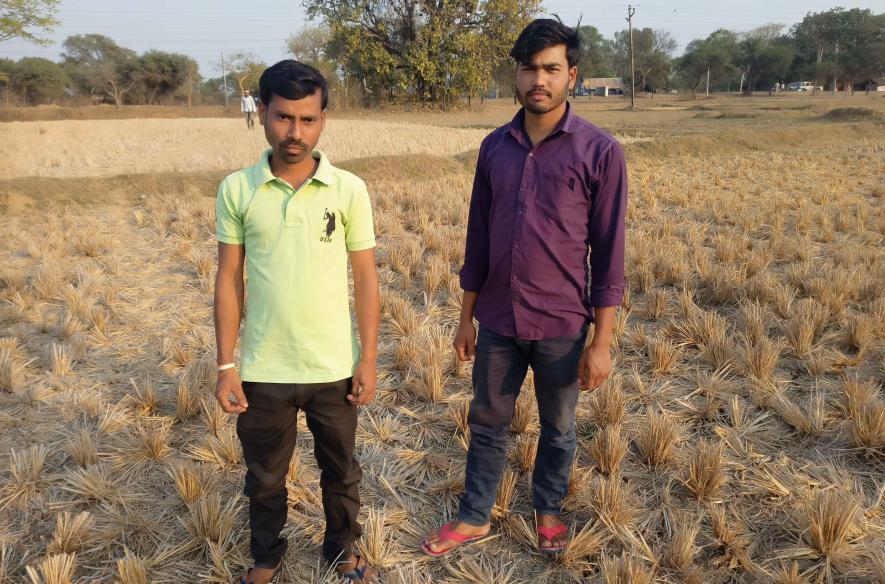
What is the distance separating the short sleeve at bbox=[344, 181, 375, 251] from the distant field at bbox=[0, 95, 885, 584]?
4.00 feet

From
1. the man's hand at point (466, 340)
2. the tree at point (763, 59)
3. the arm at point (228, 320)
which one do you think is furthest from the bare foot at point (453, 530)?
the tree at point (763, 59)

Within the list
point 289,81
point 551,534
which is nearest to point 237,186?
point 289,81

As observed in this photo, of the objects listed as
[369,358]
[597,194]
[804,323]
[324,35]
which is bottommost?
[804,323]

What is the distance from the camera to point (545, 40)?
2008 millimetres

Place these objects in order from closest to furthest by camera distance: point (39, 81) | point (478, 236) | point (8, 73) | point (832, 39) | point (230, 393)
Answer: point (230, 393)
point (478, 236)
point (8, 73)
point (39, 81)
point (832, 39)

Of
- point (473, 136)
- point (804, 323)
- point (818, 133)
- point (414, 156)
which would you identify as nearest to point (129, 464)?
point (804, 323)

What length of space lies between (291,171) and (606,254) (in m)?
1.17

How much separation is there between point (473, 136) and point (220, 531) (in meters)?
17.8

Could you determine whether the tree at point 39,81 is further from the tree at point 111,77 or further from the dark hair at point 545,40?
the dark hair at point 545,40

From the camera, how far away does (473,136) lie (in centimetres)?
1902

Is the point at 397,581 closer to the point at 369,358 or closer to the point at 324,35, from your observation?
the point at 369,358

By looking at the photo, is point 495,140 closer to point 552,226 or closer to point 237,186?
point 552,226

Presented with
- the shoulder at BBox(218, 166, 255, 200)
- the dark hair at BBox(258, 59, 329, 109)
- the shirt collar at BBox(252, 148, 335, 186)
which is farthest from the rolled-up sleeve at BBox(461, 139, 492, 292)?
the shoulder at BBox(218, 166, 255, 200)

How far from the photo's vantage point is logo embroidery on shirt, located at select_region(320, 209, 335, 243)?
6.60 ft
